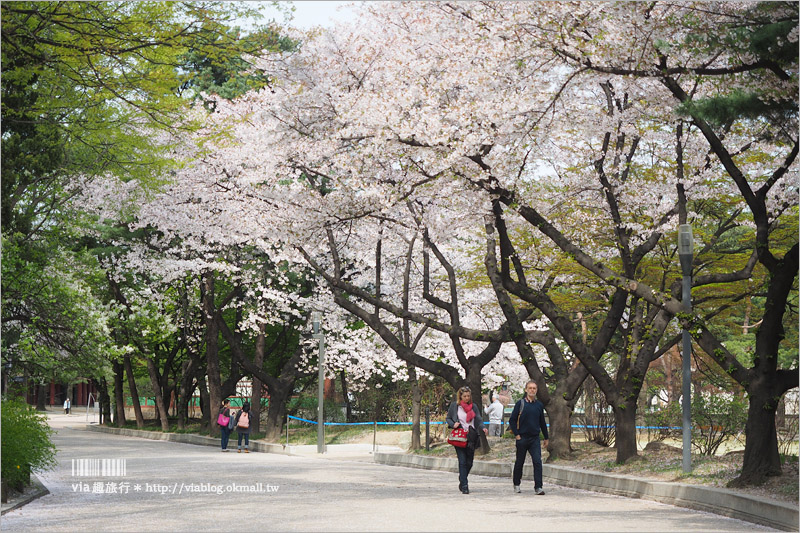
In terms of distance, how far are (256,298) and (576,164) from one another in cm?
1712

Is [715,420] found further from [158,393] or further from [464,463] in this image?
[158,393]

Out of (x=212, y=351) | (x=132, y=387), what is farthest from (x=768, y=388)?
(x=132, y=387)

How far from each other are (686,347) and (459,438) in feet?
13.7

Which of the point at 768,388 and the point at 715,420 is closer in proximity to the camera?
the point at 768,388

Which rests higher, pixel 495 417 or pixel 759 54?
pixel 759 54

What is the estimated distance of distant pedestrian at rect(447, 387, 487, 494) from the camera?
593 inches

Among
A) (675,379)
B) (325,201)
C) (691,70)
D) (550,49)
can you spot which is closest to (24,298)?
(325,201)

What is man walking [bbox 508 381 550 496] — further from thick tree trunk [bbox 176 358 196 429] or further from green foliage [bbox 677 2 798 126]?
thick tree trunk [bbox 176 358 196 429]

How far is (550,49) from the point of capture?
14.7 metres

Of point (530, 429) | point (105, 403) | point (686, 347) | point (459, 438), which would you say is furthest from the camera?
point (105, 403)

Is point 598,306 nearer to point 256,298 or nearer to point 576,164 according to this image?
point 576,164

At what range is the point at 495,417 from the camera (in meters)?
29.1

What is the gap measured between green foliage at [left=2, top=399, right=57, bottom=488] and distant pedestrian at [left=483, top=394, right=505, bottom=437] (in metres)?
16.0

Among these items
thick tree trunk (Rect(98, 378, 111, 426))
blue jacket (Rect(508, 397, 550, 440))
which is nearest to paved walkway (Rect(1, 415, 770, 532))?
blue jacket (Rect(508, 397, 550, 440))
